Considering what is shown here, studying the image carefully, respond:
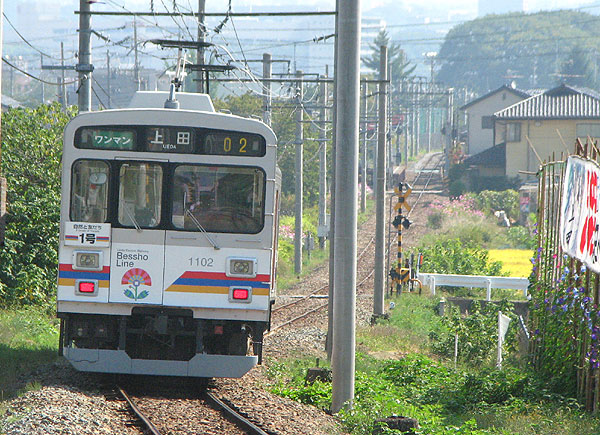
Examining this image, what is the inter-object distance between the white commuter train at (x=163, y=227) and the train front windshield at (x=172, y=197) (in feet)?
0.04

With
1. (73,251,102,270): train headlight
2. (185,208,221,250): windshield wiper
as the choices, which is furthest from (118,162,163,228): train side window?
(73,251,102,270): train headlight

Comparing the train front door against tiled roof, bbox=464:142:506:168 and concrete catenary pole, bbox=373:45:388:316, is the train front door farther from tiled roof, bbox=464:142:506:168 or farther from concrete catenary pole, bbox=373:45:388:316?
tiled roof, bbox=464:142:506:168

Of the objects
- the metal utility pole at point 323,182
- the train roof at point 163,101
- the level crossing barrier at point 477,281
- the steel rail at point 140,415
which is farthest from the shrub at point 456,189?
the steel rail at point 140,415

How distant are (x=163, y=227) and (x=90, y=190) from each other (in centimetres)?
97

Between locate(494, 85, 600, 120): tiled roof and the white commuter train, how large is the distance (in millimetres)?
51542

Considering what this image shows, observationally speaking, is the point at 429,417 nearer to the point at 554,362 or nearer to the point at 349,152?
the point at 554,362

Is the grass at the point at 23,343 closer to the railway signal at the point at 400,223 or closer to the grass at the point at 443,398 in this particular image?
the grass at the point at 443,398

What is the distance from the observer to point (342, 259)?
10523 millimetres

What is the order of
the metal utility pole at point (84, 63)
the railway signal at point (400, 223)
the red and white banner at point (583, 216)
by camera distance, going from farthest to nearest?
the railway signal at point (400, 223)
the metal utility pole at point (84, 63)
the red and white banner at point (583, 216)

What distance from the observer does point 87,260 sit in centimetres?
1055

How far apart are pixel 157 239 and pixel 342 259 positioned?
2171 millimetres

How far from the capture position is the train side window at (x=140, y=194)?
10.7 m

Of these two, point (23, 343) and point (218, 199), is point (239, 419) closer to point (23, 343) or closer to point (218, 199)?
point (218, 199)

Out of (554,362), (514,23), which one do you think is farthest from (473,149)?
(514,23)
